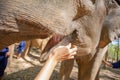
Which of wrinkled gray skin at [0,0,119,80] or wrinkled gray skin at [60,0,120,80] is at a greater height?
wrinkled gray skin at [0,0,119,80]

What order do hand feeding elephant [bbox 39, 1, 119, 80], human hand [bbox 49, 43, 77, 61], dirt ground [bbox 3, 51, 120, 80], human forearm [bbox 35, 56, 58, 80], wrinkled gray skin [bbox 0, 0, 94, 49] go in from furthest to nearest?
dirt ground [bbox 3, 51, 120, 80] → hand feeding elephant [bbox 39, 1, 119, 80] → human hand [bbox 49, 43, 77, 61] → human forearm [bbox 35, 56, 58, 80] → wrinkled gray skin [bbox 0, 0, 94, 49]

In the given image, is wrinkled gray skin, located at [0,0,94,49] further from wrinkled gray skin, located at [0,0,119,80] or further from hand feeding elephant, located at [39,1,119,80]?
hand feeding elephant, located at [39,1,119,80]

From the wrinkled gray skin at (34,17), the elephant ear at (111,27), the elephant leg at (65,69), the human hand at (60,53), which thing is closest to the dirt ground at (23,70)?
the elephant leg at (65,69)

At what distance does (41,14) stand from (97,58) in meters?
2.11

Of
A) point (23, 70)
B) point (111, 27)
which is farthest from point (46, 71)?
point (23, 70)

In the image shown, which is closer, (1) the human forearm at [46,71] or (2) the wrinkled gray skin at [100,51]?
(1) the human forearm at [46,71]

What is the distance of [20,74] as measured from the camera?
4.54m

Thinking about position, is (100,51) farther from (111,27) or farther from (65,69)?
(111,27)

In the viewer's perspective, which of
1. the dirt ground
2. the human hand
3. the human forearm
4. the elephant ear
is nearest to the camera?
the human forearm

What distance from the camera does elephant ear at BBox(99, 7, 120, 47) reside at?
2.26m

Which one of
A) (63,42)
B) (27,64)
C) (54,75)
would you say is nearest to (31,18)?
(63,42)

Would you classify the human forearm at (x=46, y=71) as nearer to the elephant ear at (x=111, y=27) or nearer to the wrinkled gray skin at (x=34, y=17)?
the wrinkled gray skin at (x=34, y=17)

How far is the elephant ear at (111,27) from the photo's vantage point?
2258mm

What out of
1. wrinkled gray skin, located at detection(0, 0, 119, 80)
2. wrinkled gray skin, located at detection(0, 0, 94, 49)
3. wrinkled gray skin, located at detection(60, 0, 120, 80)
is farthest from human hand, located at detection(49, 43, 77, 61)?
wrinkled gray skin, located at detection(60, 0, 120, 80)
